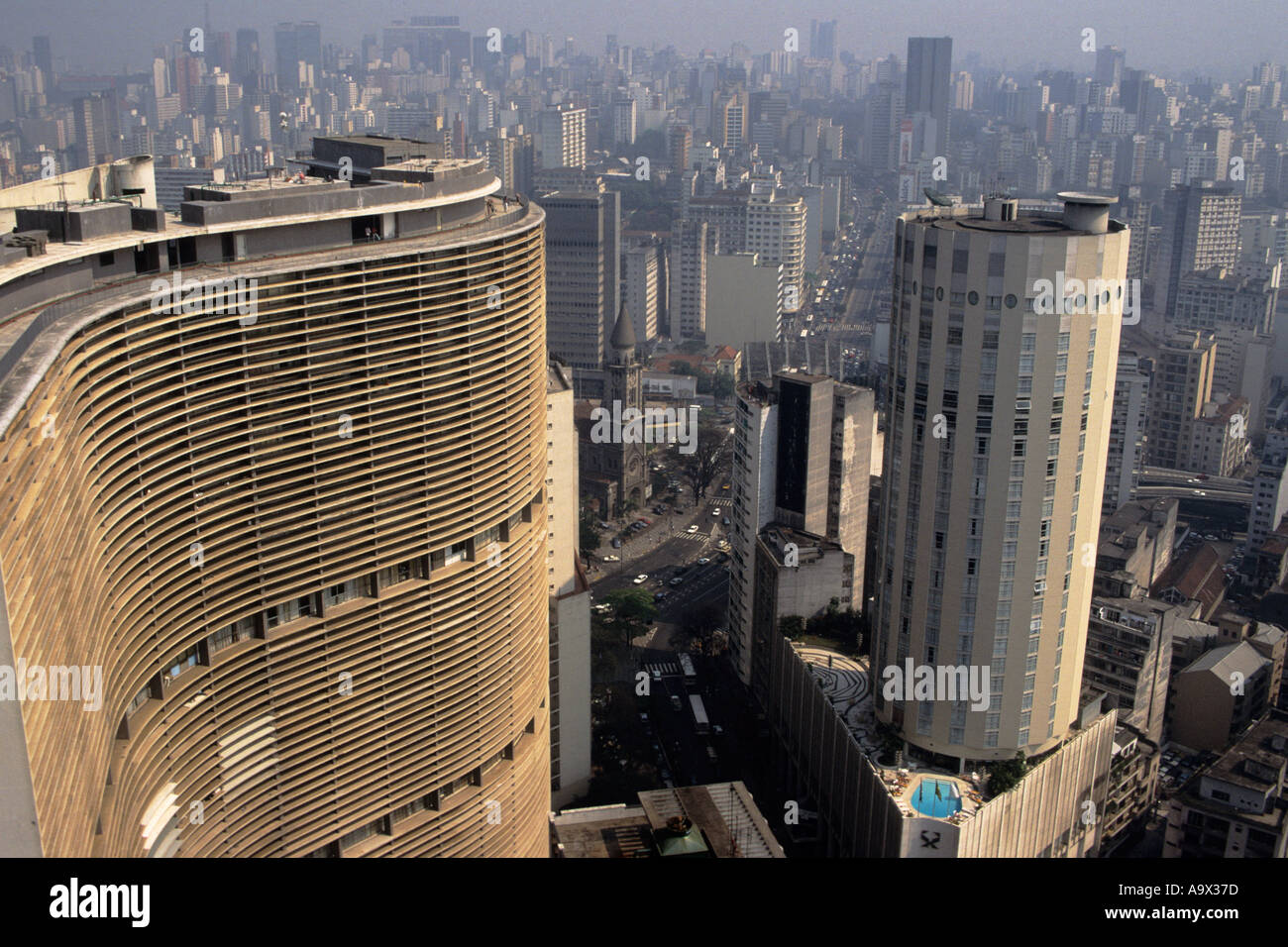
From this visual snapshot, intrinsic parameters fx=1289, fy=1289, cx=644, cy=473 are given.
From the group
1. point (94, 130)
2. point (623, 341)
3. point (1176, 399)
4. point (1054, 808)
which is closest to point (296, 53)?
point (94, 130)

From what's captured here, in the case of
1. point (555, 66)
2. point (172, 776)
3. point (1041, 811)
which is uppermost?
point (555, 66)

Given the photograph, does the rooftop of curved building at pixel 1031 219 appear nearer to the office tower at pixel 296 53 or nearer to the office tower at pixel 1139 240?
the office tower at pixel 1139 240

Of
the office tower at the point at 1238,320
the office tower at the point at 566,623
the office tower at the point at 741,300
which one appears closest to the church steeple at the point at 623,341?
the office tower at the point at 566,623

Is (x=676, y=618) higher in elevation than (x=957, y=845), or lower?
lower

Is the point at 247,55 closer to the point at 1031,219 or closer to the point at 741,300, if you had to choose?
the point at 741,300

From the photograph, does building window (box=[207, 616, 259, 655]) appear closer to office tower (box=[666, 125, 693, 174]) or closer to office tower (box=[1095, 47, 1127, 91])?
office tower (box=[666, 125, 693, 174])
